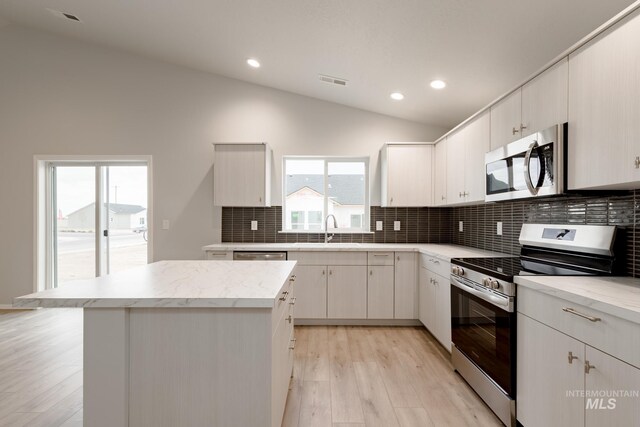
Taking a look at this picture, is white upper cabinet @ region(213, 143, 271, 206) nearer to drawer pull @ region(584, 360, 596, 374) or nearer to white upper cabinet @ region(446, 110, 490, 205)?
white upper cabinet @ region(446, 110, 490, 205)

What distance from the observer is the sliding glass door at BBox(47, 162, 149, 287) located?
3988mm

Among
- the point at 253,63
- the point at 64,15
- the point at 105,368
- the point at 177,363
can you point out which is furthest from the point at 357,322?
the point at 64,15

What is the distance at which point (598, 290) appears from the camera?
1301 mm

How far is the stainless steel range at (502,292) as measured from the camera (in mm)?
1657

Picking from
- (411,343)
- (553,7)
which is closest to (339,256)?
(411,343)

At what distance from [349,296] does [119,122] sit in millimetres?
3647

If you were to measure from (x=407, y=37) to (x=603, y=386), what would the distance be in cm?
239

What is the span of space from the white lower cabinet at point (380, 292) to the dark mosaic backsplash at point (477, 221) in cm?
66

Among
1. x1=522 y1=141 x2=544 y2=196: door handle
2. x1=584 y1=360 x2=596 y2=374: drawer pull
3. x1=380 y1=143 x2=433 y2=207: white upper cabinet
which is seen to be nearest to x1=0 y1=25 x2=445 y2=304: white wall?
x1=380 y1=143 x2=433 y2=207: white upper cabinet

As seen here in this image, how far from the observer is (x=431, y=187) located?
3598 millimetres

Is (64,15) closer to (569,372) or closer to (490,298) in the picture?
(490,298)

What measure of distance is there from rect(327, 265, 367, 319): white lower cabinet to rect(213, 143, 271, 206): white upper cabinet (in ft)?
4.22

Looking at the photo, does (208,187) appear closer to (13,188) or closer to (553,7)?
(13,188)

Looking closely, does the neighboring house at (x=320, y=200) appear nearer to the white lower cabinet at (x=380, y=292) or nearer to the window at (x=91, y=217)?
the white lower cabinet at (x=380, y=292)
